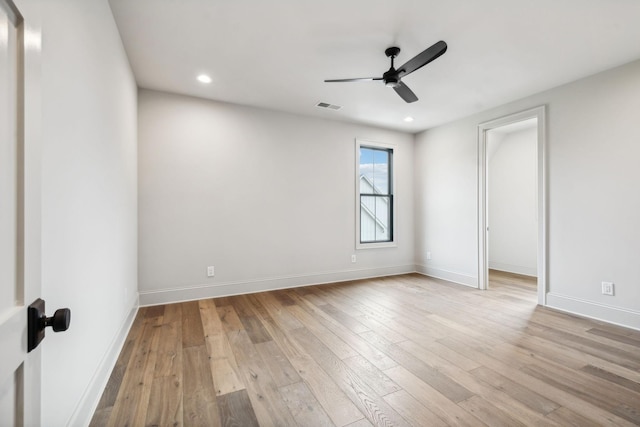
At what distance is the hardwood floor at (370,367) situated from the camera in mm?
1589

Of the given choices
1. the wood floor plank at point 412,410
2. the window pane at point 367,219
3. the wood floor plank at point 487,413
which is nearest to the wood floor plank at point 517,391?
the wood floor plank at point 487,413

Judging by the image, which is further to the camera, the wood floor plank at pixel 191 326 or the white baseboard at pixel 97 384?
the wood floor plank at pixel 191 326

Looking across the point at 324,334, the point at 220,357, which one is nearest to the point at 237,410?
the point at 220,357

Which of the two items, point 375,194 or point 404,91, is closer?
point 404,91

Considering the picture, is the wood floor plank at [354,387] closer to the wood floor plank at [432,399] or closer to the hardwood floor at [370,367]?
the hardwood floor at [370,367]

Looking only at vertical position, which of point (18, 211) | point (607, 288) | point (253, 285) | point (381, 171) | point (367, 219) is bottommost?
point (253, 285)

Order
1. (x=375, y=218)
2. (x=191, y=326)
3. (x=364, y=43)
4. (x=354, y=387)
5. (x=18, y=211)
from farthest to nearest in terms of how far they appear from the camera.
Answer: (x=375, y=218), (x=191, y=326), (x=364, y=43), (x=354, y=387), (x=18, y=211)

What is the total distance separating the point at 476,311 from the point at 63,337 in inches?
141

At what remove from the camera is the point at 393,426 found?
4.91ft

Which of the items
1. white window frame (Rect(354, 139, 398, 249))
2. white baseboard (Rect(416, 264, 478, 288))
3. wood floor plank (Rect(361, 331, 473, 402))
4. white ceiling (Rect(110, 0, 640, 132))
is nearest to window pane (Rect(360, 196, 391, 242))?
white window frame (Rect(354, 139, 398, 249))

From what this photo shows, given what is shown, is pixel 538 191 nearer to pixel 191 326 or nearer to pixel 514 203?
pixel 514 203

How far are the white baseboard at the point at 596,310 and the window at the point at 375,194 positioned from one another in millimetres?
2382

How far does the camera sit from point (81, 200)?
1.48m

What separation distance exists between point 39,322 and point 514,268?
6426mm
